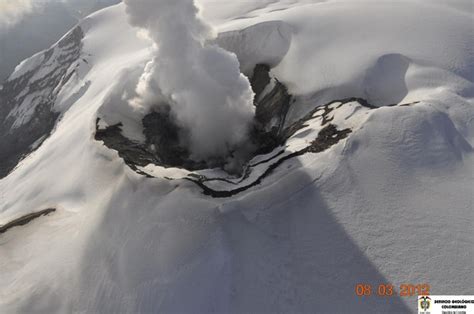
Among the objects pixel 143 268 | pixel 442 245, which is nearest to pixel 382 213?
pixel 442 245

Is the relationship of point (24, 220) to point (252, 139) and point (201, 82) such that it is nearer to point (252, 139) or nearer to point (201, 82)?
point (201, 82)

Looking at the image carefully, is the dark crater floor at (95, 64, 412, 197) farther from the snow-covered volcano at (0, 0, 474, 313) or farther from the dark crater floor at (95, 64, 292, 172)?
the snow-covered volcano at (0, 0, 474, 313)

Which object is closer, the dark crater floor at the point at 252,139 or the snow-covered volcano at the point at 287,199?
the snow-covered volcano at the point at 287,199

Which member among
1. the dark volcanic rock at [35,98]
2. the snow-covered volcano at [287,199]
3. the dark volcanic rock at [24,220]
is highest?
the snow-covered volcano at [287,199]

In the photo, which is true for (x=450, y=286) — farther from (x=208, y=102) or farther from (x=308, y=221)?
(x=208, y=102)

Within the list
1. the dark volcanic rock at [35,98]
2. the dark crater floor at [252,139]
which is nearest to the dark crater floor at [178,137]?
the dark crater floor at [252,139]

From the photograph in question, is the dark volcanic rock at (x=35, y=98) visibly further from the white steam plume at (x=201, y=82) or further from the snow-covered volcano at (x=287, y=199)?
the white steam plume at (x=201, y=82)

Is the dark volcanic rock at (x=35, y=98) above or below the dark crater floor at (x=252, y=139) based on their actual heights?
below

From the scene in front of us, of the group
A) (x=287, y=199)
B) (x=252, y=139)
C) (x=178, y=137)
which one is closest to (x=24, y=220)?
(x=178, y=137)
